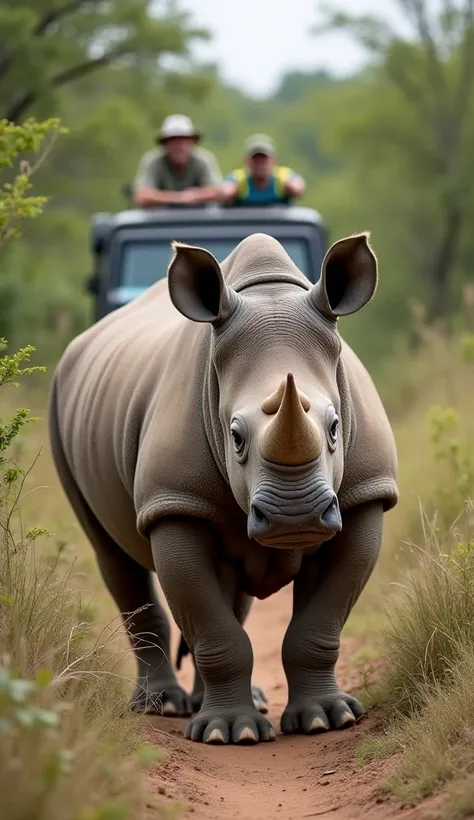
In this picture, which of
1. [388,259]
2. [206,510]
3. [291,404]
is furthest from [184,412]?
[388,259]

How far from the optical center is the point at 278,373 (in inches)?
211

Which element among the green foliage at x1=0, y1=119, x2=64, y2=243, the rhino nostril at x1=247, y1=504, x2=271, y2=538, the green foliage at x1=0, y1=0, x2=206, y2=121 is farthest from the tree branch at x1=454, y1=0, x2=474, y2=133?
the rhino nostril at x1=247, y1=504, x2=271, y2=538

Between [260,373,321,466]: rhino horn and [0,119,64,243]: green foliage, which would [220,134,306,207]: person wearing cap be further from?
[260,373,321,466]: rhino horn

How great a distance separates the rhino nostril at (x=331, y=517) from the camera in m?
4.98

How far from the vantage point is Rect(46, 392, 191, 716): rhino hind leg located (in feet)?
23.0

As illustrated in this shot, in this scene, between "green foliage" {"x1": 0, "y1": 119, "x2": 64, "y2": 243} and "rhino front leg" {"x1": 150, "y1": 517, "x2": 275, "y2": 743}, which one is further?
"green foliage" {"x1": 0, "y1": 119, "x2": 64, "y2": 243}

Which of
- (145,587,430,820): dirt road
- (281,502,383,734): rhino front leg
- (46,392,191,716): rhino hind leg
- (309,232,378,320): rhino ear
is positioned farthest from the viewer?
(46,392,191,716): rhino hind leg

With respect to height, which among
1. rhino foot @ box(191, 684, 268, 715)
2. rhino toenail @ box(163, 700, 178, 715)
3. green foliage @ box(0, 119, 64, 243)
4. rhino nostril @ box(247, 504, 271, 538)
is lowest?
rhino toenail @ box(163, 700, 178, 715)

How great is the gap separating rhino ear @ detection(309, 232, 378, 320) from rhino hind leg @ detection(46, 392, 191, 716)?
6.69ft

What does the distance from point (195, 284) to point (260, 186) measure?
6525 mm

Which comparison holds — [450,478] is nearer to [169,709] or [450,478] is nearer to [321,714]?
[169,709]

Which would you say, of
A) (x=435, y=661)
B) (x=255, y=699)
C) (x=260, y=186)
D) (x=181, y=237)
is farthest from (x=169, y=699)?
(x=260, y=186)

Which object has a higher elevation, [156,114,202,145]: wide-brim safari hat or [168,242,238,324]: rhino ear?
[156,114,202,145]: wide-brim safari hat

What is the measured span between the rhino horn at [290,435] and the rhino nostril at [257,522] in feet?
0.56
